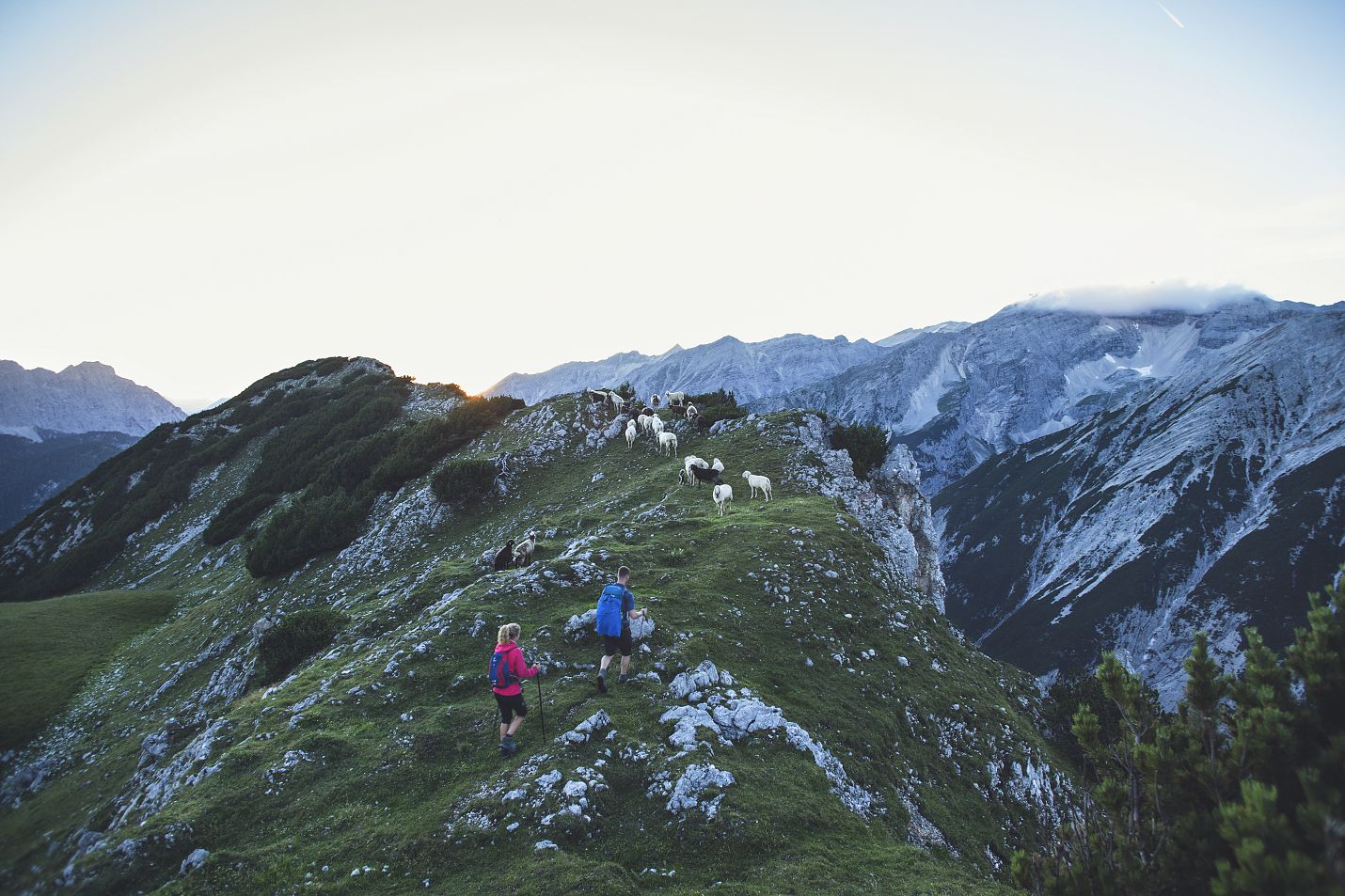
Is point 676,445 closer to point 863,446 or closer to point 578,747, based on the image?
point 863,446

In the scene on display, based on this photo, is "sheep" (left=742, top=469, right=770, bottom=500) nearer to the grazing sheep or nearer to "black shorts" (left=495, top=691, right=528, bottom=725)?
the grazing sheep

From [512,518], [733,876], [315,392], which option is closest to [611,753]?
[733,876]

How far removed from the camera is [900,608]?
22.2 meters

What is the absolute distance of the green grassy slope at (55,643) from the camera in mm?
23406

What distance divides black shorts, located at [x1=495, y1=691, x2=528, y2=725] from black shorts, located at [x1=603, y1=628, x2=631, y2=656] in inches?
99.5

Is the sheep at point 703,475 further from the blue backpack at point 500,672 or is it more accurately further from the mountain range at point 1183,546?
the mountain range at point 1183,546

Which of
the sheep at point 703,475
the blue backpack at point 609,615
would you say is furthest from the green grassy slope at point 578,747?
the sheep at point 703,475

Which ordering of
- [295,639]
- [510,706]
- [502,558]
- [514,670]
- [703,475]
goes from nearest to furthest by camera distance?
[514,670], [510,706], [295,639], [502,558], [703,475]

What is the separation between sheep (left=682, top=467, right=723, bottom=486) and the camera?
105 feet

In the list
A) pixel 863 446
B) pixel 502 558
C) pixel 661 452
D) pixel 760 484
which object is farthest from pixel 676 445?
pixel 502 558

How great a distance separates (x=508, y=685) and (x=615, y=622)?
9.76 ft

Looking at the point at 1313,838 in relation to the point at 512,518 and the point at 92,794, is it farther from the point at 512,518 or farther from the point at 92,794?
the point at 512,518

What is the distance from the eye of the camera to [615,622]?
14.0m

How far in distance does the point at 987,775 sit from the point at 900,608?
6636 mm
